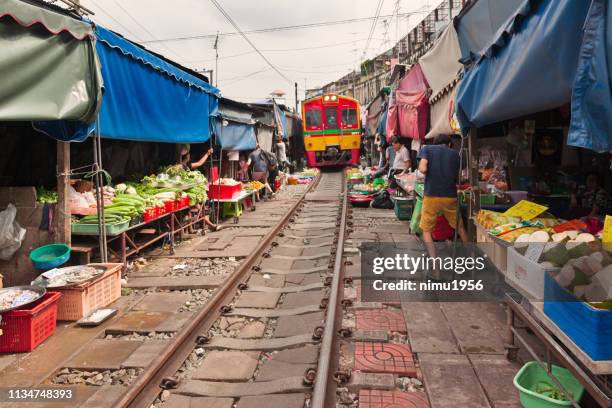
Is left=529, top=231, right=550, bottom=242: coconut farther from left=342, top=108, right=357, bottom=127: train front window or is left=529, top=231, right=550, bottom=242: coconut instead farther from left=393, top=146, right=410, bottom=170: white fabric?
left=342, top=108, right=357, bottom=127: train front window

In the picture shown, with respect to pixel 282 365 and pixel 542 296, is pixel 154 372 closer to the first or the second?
pixel 282 365

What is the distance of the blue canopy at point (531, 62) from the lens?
110 inches

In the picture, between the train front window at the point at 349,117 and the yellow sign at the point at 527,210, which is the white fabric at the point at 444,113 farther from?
the train front window at the point at 349,117

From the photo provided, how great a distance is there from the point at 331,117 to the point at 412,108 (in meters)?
→ 12.3

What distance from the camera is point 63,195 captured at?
558 centimetres

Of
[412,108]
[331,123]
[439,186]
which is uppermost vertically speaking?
[331,123]

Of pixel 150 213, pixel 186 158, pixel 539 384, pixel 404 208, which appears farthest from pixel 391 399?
pixel 186 158

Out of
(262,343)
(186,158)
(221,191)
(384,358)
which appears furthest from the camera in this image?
(221,191)

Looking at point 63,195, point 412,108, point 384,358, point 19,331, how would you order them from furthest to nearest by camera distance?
point 412,108 < point 63,195 < point 19,331 < point 384,358

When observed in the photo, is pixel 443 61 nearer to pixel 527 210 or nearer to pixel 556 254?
pixel 527 210

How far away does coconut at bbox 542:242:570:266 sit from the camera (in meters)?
3.21

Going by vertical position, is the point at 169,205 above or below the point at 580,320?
above

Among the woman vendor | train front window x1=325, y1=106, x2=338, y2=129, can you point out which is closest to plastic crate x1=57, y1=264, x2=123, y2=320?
the woman vendor

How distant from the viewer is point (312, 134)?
2228 centimetres
